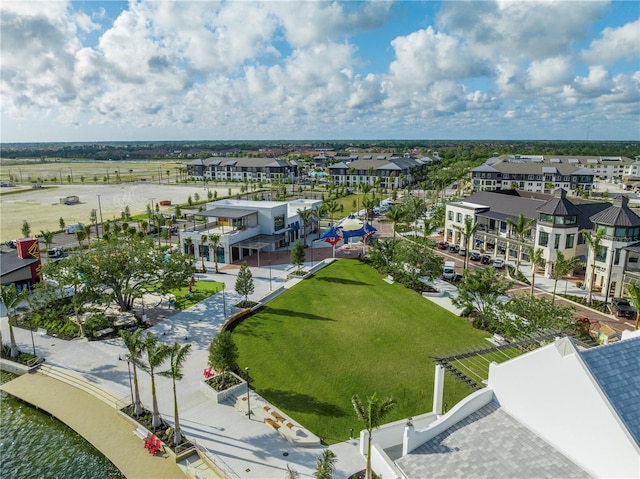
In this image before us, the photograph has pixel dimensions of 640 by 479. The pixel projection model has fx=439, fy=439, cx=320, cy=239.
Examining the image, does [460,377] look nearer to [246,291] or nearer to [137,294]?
[246,291]

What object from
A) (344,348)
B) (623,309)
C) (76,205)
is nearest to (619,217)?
(623,309)

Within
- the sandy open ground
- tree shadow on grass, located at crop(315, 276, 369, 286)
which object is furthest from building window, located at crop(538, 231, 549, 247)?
the sandy open ground

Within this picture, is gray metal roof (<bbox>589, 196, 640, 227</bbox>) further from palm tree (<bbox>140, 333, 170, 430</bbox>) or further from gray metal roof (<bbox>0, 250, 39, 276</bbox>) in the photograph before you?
gray metal roof (<bbox>0, 250, 39, 276</bbox>)

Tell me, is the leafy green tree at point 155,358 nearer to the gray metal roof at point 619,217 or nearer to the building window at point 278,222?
the building window at point 278,222

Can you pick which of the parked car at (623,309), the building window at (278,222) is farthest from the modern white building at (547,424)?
the building window at (278,222)

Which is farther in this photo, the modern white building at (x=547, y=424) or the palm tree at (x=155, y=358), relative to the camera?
the palm tree at (x=155, y=358)

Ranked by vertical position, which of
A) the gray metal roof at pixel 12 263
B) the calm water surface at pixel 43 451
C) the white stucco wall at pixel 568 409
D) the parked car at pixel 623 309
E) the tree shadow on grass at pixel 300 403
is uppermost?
the white stucco wall at pixel 568 409
